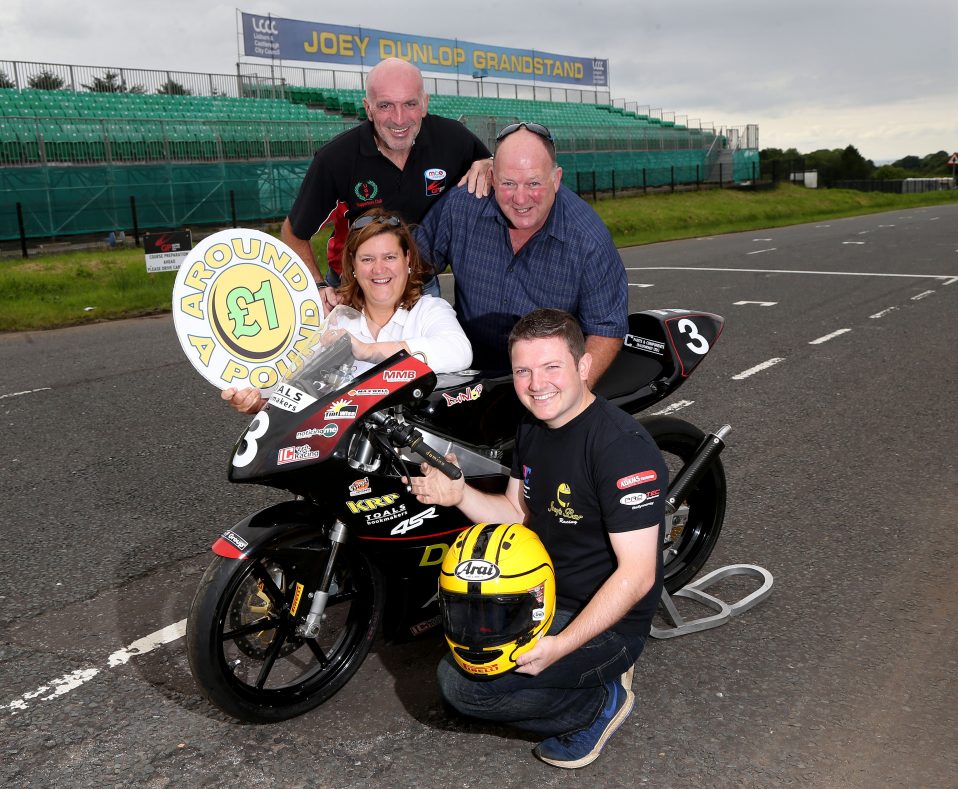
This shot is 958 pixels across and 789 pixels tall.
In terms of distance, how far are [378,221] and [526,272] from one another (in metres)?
0.71

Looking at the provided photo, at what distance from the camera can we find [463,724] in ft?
10.4

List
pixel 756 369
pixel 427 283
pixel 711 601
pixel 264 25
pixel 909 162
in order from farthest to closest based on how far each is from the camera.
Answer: pixel 909 162
pixel 264 25
pixel 756 369
pixel 427 283
pixel 711 601

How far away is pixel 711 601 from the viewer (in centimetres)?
392

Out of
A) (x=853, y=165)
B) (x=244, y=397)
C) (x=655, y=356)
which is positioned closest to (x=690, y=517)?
(x=655, y=356)

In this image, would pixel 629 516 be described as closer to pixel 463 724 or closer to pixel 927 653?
pixel 463 724

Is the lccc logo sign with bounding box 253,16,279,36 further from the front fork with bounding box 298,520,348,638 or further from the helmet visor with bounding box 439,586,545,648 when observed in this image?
the helmet visor with bounding box 439,586,545,648

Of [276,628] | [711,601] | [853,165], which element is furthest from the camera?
[853,165]

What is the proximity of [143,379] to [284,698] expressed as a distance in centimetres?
602

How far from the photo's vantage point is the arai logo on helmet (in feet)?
8.94

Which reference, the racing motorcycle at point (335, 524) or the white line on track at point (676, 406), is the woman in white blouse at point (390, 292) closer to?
the racing motorcycle at point (335, 524)

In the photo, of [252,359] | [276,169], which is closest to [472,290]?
[252,359]

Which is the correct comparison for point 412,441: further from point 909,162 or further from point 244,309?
point 909,162

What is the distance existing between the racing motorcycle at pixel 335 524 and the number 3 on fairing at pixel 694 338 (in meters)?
0.44

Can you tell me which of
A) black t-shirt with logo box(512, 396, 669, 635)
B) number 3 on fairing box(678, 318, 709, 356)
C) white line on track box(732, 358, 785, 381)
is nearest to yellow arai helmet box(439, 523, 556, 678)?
black t-shirt with logo box(512, 396, 669, 635)
